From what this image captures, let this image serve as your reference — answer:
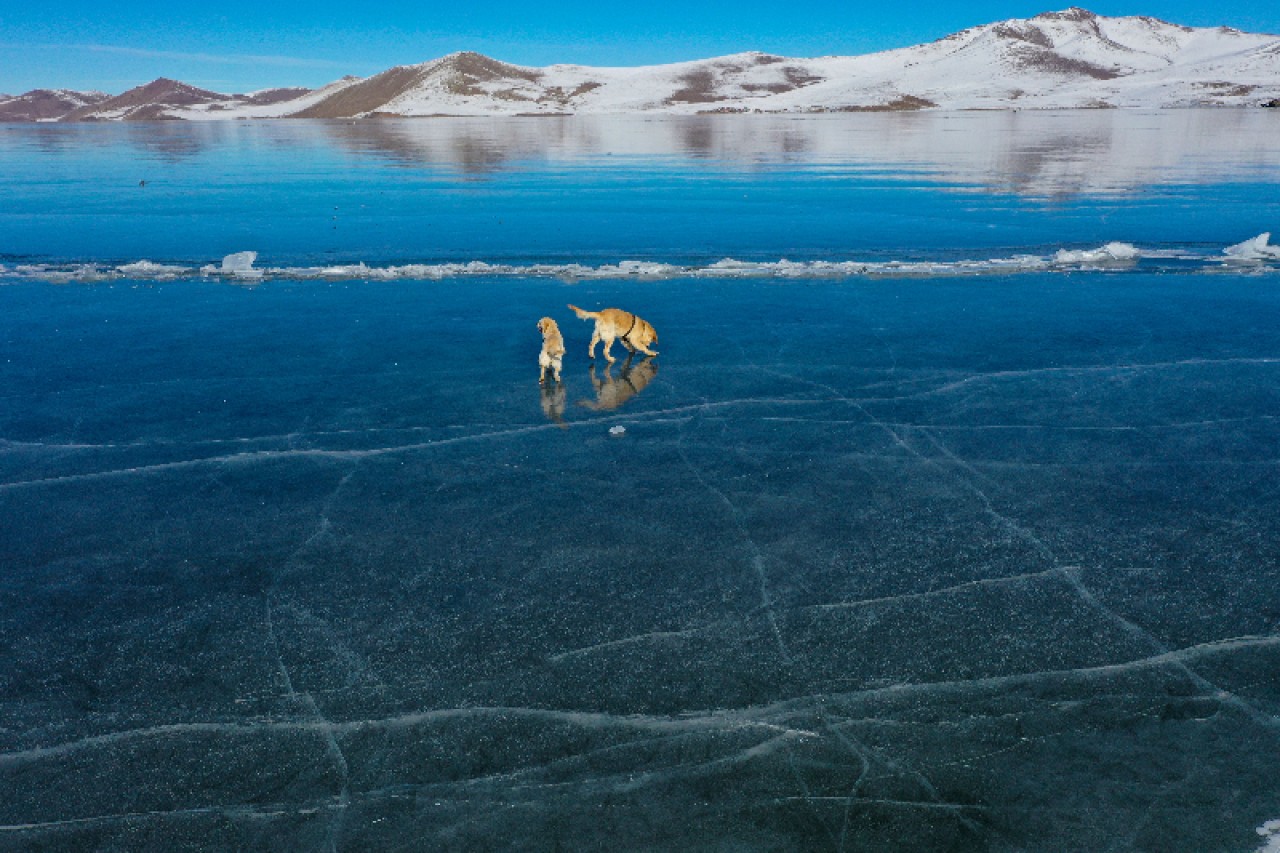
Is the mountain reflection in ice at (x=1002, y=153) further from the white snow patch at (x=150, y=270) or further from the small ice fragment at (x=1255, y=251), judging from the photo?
the white snow patch at (x=150, y=270)

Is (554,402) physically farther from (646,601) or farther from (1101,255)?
(1101,255)

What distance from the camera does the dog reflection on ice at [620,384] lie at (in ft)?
26.4

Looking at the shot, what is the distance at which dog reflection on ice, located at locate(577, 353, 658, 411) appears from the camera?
8.05 meters

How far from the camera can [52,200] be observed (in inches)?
957

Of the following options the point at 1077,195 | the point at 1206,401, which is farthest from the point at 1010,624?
the point at 1077,195

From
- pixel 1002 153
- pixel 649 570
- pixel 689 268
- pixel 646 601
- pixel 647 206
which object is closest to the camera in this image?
pixel 646 601

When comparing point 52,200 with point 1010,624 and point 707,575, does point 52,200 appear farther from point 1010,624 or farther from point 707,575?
point 1010,624

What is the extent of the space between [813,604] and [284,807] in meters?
2.99

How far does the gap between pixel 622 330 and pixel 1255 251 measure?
12.9 metres

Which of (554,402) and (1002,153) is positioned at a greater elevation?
(1002,153)

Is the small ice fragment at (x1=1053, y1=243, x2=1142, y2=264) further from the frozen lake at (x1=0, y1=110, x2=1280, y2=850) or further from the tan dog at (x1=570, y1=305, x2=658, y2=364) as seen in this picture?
the tan dog at (x1=570, y1=305, x2=658, y2=364)

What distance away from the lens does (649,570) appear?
16.9ft

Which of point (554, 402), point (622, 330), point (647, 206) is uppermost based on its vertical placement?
point (647, 206)

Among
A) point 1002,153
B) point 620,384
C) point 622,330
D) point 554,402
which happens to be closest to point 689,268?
point 622,330
